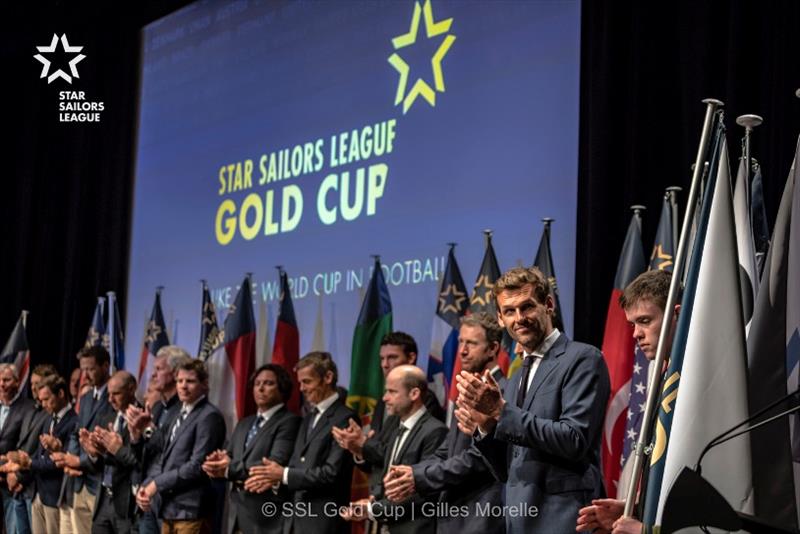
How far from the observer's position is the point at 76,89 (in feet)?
39.2

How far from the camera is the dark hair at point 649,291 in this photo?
A: 143 inches

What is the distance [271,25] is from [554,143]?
362 centimetres

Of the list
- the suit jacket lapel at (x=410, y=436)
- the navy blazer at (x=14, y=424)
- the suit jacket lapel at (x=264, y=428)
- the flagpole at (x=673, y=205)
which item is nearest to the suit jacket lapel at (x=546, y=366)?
the suit jacket lapel at (x=410, y=436)

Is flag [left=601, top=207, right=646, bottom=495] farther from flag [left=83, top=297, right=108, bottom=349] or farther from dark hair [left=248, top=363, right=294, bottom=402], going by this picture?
flag [left=83, top=297, right=108, bottom=349]

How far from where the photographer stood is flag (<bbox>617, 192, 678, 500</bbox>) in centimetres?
524

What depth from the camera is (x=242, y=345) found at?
8.20 m

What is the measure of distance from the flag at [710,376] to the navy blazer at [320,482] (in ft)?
9.75

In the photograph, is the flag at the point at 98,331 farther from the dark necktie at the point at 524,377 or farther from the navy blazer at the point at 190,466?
the dark necktie at the point at 524,377

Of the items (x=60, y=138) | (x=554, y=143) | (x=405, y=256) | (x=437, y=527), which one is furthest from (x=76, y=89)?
(x=437, y=527)

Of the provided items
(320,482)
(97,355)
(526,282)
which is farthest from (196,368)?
(526,282)

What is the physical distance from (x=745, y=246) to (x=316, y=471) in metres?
3.00

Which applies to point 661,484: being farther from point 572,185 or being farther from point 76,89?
point 76,89

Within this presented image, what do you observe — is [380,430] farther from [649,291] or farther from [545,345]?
[649,291]

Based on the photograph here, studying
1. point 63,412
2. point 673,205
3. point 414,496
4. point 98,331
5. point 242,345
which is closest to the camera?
point 414,496
